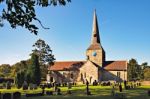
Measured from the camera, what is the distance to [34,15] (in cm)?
960

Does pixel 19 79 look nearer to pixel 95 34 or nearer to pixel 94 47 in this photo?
pixel 94 47

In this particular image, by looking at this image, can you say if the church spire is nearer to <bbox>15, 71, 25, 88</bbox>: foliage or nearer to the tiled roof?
the tiled roof

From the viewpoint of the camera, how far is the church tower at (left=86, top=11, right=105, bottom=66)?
75.9m

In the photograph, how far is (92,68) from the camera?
238 feet

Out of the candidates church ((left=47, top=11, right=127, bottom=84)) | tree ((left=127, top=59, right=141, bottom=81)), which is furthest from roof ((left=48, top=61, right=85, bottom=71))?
tree ((left=127, top=59, right=141, bottom=81))

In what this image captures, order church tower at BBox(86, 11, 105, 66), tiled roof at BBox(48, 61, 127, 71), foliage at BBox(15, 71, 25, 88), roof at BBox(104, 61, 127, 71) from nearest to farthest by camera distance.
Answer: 1. foliage at BBox(15, 71, 25, 88)
2. roof at BBox(104, 61, 127, 71)
3. tiled roof at BBox(48, 61, 127, 71)
4. church tower at BBox(86, 11, 105, 66)

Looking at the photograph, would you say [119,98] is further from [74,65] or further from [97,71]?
[74,65]

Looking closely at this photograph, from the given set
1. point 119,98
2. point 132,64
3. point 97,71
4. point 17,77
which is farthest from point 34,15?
point 132,64

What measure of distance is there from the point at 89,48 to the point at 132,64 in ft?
85.4

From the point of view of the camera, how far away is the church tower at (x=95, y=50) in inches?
2990

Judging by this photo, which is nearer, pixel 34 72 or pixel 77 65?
pixel 34 72

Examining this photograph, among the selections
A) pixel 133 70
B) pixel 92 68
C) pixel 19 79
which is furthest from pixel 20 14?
pixel 133 70

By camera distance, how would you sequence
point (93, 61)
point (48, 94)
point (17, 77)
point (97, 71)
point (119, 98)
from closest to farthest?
1. point (119, 98)
2. point (48, 94)
3. point (17, 77)
4. point (97, 71)
5. point (93, 61)

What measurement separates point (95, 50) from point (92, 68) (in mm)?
6192
